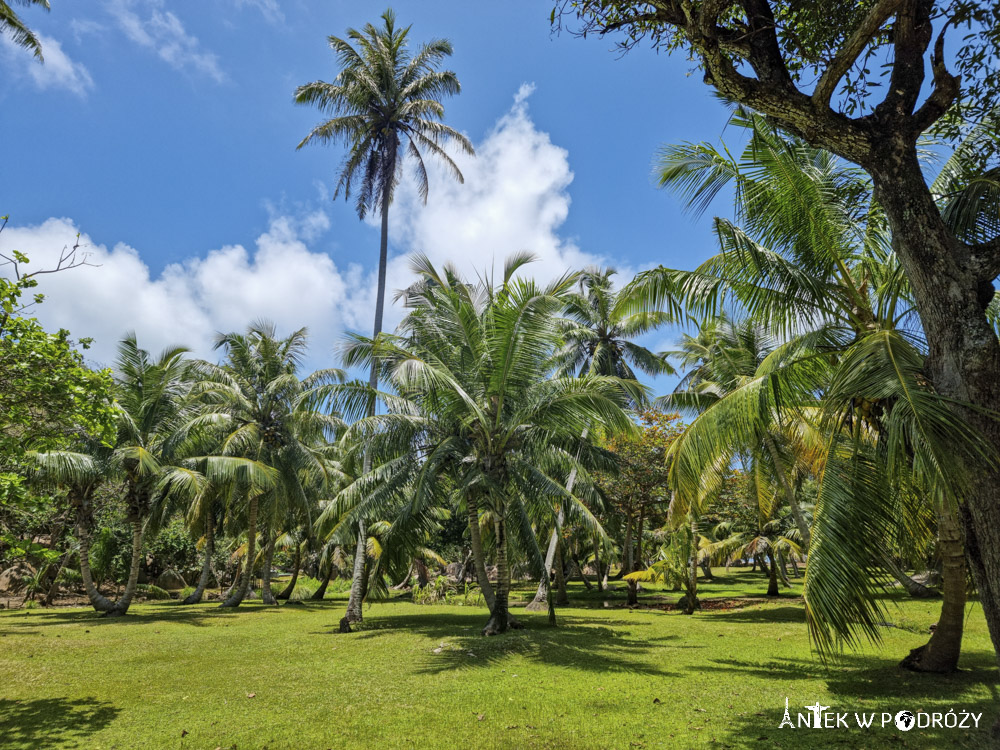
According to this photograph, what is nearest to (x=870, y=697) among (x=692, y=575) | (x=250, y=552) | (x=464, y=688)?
(x=464, y=688)

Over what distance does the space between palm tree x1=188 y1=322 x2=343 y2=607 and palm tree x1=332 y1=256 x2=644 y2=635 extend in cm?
789

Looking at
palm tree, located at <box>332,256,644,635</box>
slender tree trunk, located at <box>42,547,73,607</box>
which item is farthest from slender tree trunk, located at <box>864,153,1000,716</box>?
slender tree trunk, located at <box>42,547,73,607</box>

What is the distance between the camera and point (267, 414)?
70.4 ft

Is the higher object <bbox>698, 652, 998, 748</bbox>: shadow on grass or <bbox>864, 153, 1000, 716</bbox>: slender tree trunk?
<bbox>864, 153, 1000, 716</bbox>: slender tree trunk

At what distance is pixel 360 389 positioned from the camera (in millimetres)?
12664

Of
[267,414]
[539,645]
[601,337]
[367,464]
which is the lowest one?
[539,645]

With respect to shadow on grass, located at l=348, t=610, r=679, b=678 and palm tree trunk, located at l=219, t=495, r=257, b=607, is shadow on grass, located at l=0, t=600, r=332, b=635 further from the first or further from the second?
shadow on grass, located at l=348, t=610, r=679, b=678

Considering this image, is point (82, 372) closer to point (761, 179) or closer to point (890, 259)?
point (761, 179)

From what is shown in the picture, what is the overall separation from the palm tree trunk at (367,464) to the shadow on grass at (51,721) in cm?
686

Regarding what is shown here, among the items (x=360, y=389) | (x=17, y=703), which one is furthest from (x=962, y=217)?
(x=17, y=703)

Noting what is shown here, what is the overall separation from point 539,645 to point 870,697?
5912 mm

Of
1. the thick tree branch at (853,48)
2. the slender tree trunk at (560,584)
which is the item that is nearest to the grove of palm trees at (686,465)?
the thick tree branch at (853,48)

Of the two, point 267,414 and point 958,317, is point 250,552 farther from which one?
point 958,317

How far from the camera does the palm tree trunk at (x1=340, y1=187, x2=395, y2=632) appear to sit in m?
14.8
